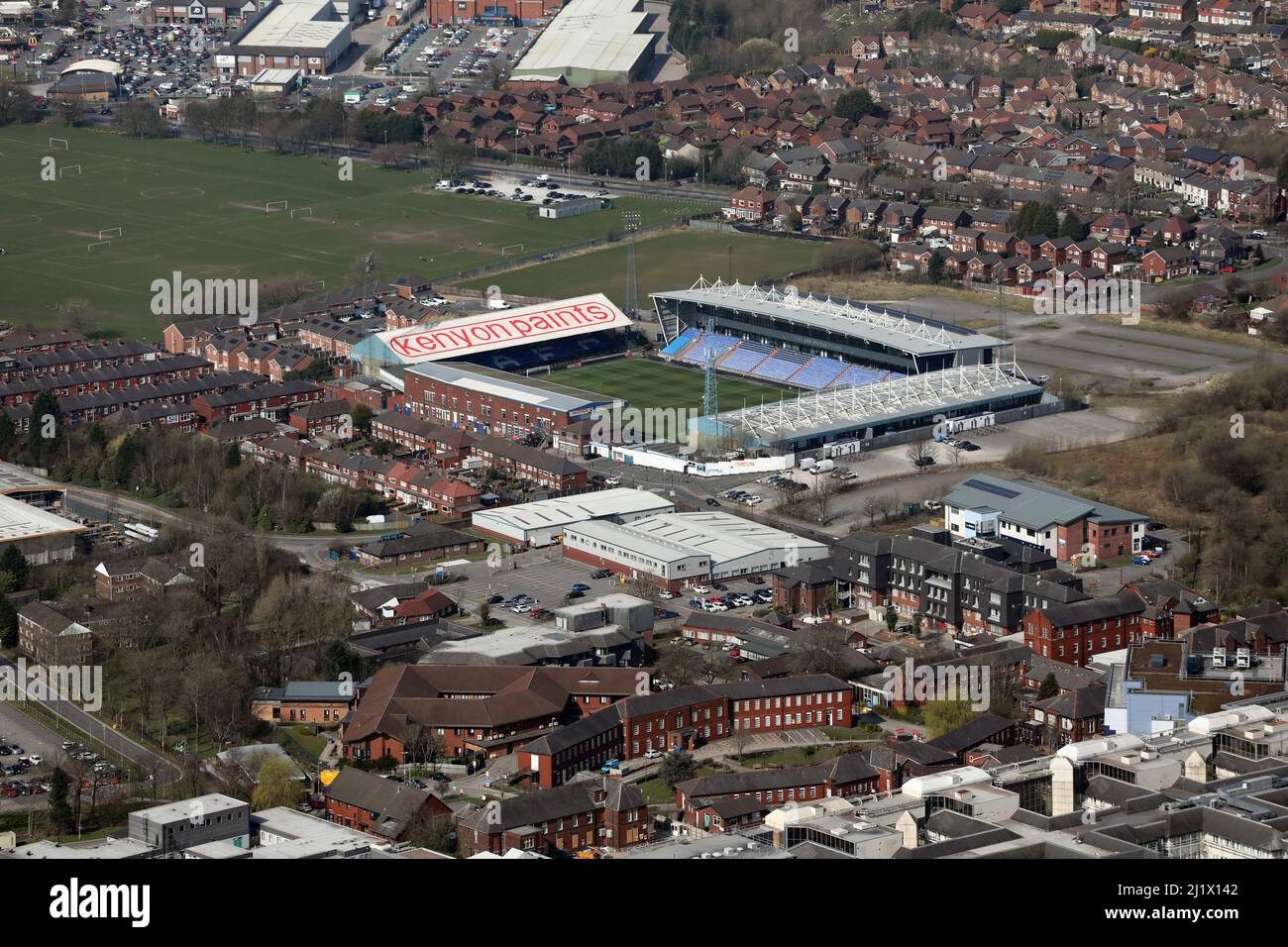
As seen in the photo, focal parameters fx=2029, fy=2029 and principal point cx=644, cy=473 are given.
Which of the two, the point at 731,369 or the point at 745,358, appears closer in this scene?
the point at 731,369

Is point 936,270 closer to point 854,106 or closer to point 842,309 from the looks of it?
point 842,309

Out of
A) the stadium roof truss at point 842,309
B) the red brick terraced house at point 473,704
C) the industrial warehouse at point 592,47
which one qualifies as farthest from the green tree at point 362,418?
the industrial warehouse at point 592,47

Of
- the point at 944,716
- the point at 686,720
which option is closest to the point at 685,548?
the point at 686,720

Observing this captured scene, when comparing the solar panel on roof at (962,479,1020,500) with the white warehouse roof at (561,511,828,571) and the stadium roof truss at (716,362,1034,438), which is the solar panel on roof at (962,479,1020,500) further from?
the stadium roof truss at (716,362,1034,438)

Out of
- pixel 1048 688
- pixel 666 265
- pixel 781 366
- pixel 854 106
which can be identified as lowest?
pixel 1048 688

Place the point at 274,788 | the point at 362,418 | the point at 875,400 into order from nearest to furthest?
1. the point at 274,788
2. the point at 875,400
3. the point at 362,418

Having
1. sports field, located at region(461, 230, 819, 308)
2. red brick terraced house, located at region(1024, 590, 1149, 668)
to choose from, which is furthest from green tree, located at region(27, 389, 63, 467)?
red brick terraced house, located at region(1024, 590, 1149, 668)

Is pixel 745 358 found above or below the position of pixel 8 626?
above
